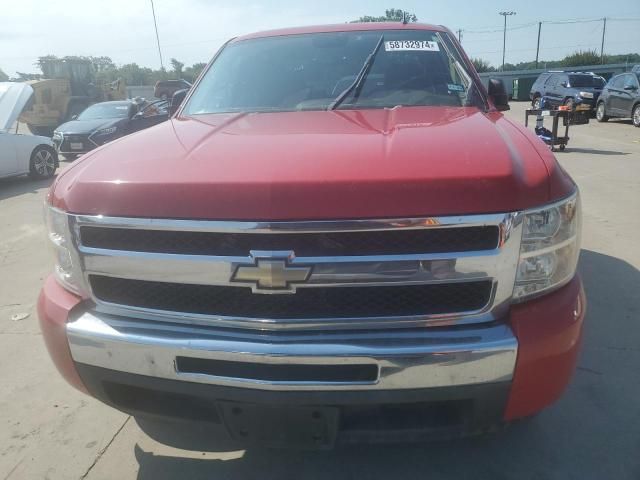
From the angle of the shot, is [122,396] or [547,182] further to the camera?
[122,396]

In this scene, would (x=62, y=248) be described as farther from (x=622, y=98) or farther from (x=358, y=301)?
(x=622, y=98)

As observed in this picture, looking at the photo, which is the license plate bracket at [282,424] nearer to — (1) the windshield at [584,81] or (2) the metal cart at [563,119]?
(2) the metal cart at [563,119]

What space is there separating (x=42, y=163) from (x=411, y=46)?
970 cm

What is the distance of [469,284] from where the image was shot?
1.74m

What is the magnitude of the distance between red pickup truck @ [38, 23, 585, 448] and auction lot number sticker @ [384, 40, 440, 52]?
54.6 inches

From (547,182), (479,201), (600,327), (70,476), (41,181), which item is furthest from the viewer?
(41,181)

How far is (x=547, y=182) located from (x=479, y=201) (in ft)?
0.97

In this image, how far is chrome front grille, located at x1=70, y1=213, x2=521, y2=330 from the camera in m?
1.67

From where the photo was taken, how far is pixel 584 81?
68.0 ft

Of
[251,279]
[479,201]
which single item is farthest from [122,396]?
[479,201]

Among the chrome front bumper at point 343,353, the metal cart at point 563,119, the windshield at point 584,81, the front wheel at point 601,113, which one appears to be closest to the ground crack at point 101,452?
the chrome front bumper at point 343,353

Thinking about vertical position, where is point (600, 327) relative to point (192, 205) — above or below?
below

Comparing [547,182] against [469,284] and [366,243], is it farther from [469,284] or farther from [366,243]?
[366,243]

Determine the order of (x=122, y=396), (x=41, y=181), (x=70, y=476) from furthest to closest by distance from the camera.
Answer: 1. (x=41, y=181)
2. (x=70, y=476)
3. (x=122, y=396)
